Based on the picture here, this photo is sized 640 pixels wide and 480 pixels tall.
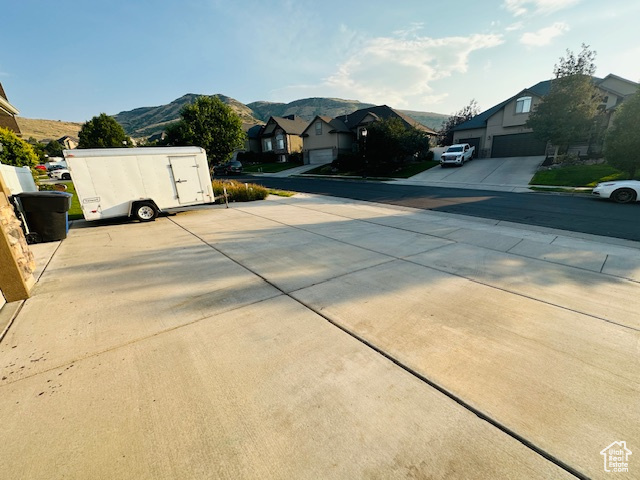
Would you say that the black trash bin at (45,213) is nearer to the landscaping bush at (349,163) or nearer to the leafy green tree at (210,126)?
the leafy green tree at (210,126)

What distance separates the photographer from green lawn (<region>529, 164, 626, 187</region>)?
1716cm

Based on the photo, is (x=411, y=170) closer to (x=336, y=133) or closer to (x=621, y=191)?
(x=336, y=133)

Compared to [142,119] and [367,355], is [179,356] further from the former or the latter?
[142,119]

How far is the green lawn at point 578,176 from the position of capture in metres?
17.2

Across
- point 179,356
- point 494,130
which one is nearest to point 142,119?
point 494,130

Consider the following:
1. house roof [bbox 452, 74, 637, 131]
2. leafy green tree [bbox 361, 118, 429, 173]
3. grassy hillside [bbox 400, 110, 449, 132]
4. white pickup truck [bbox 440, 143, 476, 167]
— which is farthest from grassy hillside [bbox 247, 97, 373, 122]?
white pickup truck [bbox 440, 143, 476, 167]

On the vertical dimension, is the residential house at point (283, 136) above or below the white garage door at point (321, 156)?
above

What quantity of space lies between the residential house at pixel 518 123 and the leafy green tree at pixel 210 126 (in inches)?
1041

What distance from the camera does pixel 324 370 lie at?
265 centimetres

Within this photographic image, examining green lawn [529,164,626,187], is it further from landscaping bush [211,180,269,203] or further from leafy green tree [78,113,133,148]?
leafy green tree [78,113,133,148]

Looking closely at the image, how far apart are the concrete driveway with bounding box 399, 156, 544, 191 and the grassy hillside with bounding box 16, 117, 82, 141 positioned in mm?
160266

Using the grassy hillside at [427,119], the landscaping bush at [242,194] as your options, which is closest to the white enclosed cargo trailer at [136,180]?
the landscaping bush at [242,194]

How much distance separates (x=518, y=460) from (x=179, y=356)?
118 inches

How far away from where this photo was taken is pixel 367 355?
2.84 m
